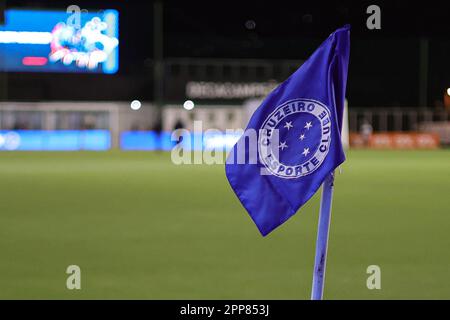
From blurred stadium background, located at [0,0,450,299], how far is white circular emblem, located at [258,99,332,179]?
7.18 ft

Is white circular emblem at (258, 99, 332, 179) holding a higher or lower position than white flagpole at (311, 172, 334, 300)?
higher

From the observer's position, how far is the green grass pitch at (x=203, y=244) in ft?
25.3

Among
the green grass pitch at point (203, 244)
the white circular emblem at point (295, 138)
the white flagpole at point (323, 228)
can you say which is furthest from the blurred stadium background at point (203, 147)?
the white circular emblem at point (295, 138)

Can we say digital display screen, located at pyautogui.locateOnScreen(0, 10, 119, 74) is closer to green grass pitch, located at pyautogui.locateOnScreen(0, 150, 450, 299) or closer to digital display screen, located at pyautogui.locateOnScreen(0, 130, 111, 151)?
digital display screen, located at pyautogui.locateOnScreen(0, 130, 111, 151)

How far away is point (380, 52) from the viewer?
55.0 m

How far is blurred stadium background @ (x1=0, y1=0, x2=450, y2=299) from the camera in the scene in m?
8.63

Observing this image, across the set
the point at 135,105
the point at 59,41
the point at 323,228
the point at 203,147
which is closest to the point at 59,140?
the point at 135,105

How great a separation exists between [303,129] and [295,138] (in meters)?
0.08

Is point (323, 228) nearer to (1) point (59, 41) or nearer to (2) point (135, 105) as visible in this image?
(1) point (59, 41)

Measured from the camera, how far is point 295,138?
541cm

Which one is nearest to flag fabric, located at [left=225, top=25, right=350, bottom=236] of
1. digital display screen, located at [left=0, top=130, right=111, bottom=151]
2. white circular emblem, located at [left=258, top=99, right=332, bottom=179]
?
white circular emblem, located at [left=258, top=99, right=332, bottom=179]

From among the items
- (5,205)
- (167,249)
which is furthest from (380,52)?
(167,249)

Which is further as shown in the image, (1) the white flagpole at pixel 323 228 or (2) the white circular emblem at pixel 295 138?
(1) the white flagpole at pixel 323 228

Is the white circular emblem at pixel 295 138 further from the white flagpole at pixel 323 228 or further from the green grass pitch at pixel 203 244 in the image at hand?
the green grass pitch at pixel 203 244
